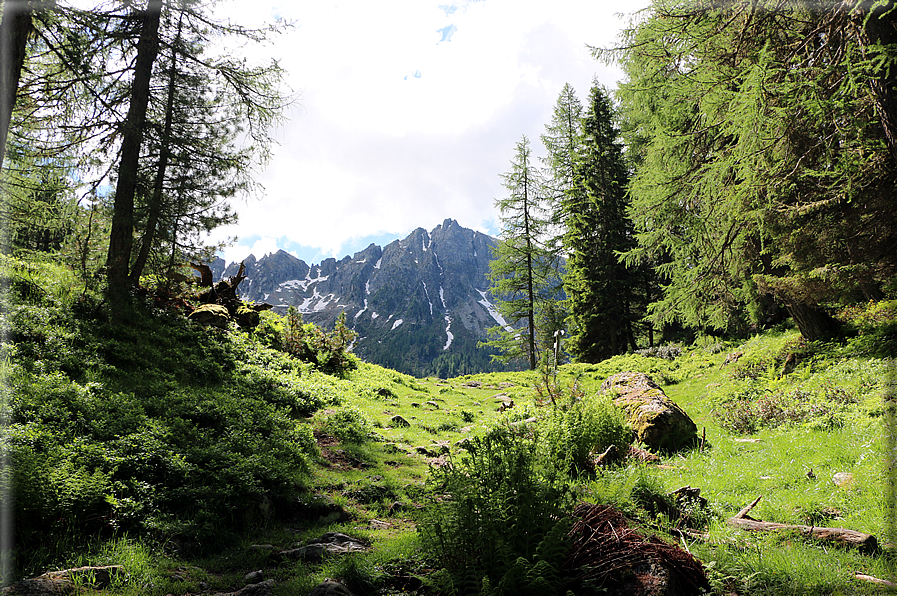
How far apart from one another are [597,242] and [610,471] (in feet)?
74.3

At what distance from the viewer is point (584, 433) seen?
6273 millimetres

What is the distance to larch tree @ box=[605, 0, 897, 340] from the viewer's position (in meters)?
5.98

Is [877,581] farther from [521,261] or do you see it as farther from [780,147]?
[521,261]

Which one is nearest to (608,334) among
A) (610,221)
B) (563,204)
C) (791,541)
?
(610,221)

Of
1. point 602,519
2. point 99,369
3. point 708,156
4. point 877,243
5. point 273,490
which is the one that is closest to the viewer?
point 602,519

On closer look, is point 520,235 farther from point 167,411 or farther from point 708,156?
point 167,411

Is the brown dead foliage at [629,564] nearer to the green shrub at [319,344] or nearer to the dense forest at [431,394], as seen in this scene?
the dense forest at [431,394]

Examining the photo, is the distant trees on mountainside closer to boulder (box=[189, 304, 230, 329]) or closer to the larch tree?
the larch tree

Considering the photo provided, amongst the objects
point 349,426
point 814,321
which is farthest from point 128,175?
point 814,321

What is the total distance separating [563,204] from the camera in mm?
27594

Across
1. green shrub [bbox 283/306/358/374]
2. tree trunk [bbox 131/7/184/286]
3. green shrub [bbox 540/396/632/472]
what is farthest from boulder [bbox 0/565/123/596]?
green shrub [bbox 283/306/358/374]

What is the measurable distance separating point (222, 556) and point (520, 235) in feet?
84.3

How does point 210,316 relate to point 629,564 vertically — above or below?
above

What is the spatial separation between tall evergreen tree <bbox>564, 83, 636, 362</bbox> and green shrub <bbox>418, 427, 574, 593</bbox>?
76.1 ft
